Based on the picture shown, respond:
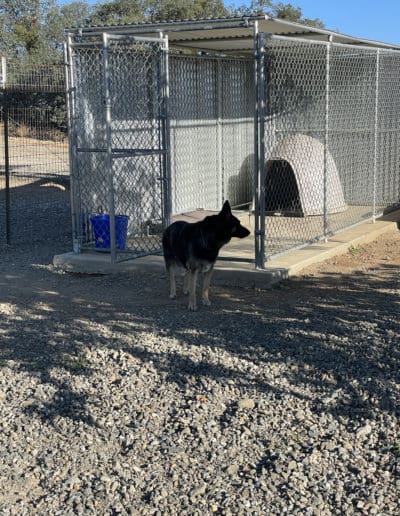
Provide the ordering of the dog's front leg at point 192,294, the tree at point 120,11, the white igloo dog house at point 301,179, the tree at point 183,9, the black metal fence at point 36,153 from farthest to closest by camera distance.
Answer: the tree at point 120,11 < the tree at point 183,9 < the black metal fence at point 36,153 < the white igloo dog house at point 301,179 < the dog's front leg at point 192,294

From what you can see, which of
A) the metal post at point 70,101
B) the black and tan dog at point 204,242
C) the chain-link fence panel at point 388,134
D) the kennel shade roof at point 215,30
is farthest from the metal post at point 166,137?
the chain-link fence panel at point 388,134

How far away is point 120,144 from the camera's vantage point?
10.1 m

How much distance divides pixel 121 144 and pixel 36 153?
21.1 ft

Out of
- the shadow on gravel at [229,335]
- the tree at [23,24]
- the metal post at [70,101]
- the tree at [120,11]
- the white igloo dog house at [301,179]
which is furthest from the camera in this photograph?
the tree at [120,11]

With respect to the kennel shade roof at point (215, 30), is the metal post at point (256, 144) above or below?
below

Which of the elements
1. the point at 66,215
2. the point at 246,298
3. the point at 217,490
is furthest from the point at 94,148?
the point at 217,490

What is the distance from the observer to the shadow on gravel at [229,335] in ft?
17.5

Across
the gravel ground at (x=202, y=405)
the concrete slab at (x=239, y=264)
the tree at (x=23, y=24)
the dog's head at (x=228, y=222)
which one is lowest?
the gravel ground at (x=202, y=405)

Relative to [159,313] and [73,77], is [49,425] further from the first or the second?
[73,77]

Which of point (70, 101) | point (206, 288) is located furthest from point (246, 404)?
point (70, 101)

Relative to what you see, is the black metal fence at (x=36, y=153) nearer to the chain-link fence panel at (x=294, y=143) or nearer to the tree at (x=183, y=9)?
the chain-link fence panel at (x=294, y=143)

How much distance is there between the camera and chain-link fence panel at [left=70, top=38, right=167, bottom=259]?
9.43 metres

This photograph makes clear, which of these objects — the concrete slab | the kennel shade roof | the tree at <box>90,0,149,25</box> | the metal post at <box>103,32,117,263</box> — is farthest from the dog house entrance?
the tree at <box>90,0,149,25</box>

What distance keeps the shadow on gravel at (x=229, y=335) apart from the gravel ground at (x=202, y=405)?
2 cm
